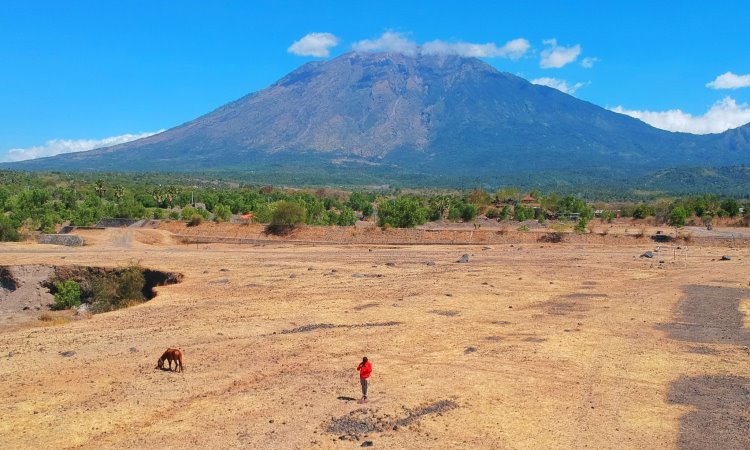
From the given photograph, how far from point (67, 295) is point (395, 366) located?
82.0 ft

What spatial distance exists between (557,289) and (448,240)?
2830 cm

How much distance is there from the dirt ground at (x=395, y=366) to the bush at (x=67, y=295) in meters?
4.16

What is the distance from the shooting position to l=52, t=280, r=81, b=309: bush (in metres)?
37.2

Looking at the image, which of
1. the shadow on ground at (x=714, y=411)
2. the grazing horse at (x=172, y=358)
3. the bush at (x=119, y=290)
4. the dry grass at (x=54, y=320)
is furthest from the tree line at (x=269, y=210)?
the shadow on ground at (x=714, y=411)

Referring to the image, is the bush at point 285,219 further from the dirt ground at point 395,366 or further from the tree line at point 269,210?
the dirt ground at point 395,366

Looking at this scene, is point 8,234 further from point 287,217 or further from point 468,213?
point 468,213

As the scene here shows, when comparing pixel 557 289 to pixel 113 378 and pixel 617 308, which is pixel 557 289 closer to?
pixel 617 308

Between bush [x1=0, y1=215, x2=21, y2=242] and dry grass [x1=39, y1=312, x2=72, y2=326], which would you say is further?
bush [x1=0, y1=215, x2=21, y2=242]

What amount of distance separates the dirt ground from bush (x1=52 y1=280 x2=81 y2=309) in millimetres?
4155

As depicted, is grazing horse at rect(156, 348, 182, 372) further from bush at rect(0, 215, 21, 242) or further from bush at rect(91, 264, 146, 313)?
bush at rect(0, 215, 21, 242)

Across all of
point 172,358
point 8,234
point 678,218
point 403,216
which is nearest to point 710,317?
point 172,358

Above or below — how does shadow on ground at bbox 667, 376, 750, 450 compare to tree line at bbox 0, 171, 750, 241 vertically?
below

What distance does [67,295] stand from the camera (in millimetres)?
37562

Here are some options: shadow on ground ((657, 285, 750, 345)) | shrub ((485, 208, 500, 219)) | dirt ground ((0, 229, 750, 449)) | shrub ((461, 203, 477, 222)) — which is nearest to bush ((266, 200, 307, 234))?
dirt ground ((0, 229, 750, 449))
